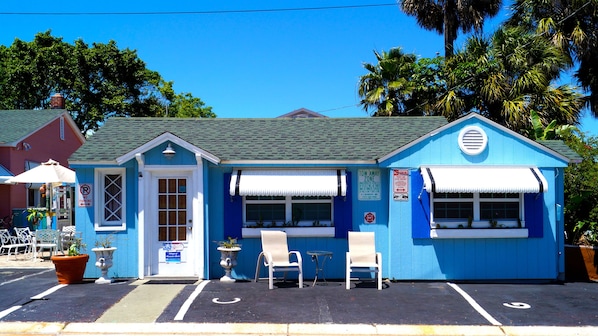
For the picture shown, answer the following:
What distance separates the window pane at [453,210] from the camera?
10.9 metres

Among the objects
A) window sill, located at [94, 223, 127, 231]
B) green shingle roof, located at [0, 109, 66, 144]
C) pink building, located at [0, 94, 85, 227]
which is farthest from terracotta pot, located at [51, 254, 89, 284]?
green shingle roof, located at [0, 109, 66, 144]

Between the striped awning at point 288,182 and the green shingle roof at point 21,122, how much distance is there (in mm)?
12393

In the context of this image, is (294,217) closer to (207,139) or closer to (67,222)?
(207,139)

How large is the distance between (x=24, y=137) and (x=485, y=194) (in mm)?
16276

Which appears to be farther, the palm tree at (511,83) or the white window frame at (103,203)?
the palm tree at (511,83)

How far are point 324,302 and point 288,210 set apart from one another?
2.63 m

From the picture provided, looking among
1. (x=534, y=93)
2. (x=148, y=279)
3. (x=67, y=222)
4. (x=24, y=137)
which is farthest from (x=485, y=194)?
(x=24, y=137)

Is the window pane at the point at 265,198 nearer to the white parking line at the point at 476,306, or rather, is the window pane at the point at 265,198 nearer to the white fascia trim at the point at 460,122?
the white fascia trim at the point at 460,122

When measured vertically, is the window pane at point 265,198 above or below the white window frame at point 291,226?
above

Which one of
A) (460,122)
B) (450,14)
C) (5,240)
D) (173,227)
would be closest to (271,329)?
(173,227)

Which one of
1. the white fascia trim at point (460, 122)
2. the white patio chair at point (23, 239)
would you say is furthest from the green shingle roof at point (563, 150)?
the white patio chair at point (23, 239)

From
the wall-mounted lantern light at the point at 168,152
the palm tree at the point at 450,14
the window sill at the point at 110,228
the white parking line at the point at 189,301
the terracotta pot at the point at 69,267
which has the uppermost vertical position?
the palm tree at the point at 450,14

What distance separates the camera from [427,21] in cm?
2558

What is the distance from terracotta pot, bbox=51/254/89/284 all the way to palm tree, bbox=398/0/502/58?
18.5 m
